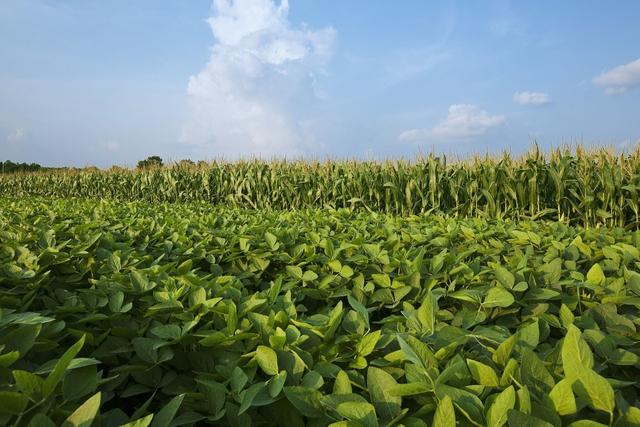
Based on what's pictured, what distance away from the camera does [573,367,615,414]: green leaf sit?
823mm

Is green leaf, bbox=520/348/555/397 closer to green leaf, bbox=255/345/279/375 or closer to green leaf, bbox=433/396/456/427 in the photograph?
green leaf, bbox=433/396/456/427

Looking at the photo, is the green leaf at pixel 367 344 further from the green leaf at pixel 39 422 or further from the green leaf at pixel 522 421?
the green leaf at pixel 39 422

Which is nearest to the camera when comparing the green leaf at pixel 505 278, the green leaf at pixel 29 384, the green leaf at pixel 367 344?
the green leaf at pixel 29 384

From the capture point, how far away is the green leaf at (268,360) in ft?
3.42

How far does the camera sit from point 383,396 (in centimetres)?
94

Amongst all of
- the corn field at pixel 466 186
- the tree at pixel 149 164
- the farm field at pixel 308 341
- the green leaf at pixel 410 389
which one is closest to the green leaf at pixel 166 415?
the farm field at pixel 308 341

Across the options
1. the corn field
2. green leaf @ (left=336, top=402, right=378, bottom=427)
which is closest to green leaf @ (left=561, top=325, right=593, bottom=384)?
green leaf @ (left=336, top=402, right=378, bottom=427)

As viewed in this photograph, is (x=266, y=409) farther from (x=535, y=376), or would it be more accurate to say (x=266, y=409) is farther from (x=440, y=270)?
(x=440, y=270)

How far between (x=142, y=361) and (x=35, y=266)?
101 centimetres

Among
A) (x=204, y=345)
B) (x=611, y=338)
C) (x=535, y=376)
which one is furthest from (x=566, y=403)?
(x=204, y=345)

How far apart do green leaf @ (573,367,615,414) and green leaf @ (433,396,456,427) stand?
272mm

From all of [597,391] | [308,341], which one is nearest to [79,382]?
[308,341]

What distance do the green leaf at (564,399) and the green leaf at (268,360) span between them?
0.59 m

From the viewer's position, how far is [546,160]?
8180mm
